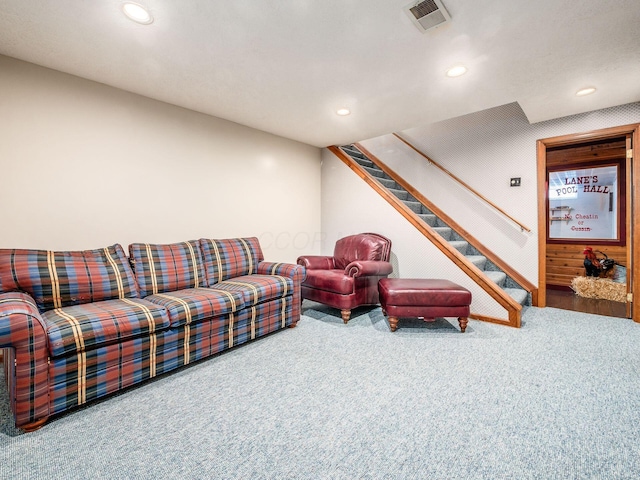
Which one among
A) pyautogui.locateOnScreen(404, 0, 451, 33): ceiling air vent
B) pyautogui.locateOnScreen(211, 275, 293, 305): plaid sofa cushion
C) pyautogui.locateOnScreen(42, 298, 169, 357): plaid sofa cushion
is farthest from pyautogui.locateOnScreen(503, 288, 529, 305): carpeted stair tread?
pyautogui.locateOnScreen(42, 298, 169, 357): plaid sofa cushion

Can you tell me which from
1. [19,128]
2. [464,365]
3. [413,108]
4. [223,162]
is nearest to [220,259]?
[223,162]

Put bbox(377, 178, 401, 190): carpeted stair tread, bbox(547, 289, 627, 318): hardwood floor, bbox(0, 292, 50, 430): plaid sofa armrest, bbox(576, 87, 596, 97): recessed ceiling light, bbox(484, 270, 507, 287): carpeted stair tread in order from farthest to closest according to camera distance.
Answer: bbox(377, 178, 401, 190): carpeted stair tread < bbox(484, 270, 507, 287): carpeted stair tread < bbox(547, 289, 627, 318): hardwood floor < bbox(576, 87, 596, 97): recessed ceiling light < bbox(0, 292, 50, 430): plaid sofa armrest

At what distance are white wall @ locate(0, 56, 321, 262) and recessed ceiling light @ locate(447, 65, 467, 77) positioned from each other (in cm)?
246

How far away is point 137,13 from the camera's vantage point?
5.93 feet

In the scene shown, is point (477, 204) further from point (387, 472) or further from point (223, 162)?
point (387, 472)

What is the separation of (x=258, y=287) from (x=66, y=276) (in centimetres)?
140

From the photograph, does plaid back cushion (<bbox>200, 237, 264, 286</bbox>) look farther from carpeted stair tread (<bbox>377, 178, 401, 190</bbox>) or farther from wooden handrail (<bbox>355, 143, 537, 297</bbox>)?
wooden handrail (<bbox>355, 143, 537, 297</bbox>)

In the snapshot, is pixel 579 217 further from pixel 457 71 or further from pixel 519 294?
pixel 457 71

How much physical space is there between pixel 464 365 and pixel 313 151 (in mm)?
3743

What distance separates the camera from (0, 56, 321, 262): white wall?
7.77ft

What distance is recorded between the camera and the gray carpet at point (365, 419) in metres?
1.32

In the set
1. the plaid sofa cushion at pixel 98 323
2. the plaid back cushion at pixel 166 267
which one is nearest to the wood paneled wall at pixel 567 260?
the plaid back cushion at pixel 166 267

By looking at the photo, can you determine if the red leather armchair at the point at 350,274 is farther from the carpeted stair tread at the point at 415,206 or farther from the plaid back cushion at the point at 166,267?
the plaid back cushion at the point at 166,267

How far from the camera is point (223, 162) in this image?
3666 mm
